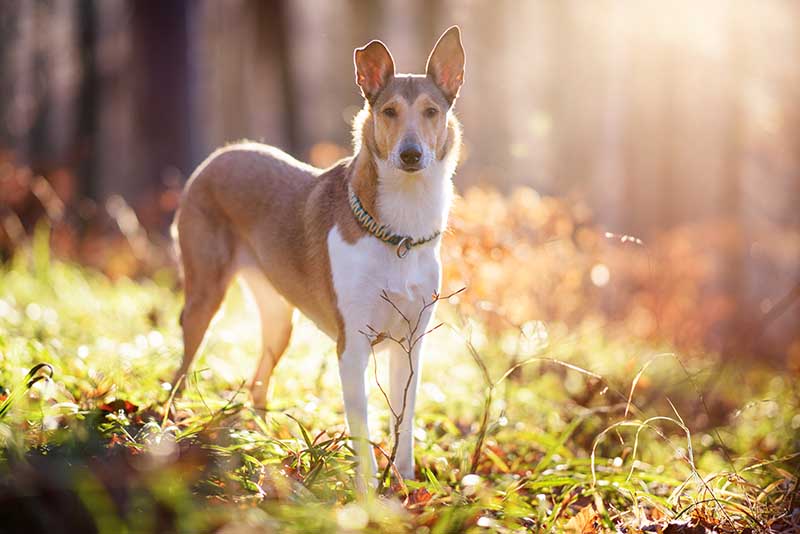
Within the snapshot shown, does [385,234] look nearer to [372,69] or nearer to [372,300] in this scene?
[372,300]

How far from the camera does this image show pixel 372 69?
12.3ft

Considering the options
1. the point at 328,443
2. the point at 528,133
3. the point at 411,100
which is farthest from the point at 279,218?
the point at 528,133

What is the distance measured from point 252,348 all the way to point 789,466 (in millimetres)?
3480

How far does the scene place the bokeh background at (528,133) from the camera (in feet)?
19.9

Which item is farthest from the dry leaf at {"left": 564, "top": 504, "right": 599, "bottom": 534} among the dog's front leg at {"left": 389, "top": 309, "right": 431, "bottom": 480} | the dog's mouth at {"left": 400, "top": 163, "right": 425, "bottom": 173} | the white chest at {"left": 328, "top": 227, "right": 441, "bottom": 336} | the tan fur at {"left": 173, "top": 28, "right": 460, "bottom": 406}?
the dog's mouth at {"left": 400, "top": 163, "right": 425, "bottom": 173}

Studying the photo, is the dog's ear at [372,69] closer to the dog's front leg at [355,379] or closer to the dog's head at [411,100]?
the dog's head at [411,100]

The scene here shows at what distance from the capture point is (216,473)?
9.05 feet

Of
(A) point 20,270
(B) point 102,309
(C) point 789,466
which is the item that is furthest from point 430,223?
(A) point 20,270

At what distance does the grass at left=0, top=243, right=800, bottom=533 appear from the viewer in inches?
93.8

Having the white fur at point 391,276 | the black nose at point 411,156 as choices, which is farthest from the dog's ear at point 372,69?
the black nose at point 411,156

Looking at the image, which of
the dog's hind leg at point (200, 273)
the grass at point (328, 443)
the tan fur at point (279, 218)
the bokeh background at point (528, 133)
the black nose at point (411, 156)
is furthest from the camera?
the bokeh background at point (528, 133)

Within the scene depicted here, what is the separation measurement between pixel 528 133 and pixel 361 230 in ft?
8.85

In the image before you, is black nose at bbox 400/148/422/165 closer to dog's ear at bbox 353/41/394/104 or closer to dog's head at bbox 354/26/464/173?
dog's head at bbox 354/26/464/173

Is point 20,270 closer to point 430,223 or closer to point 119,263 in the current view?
point 119,263
